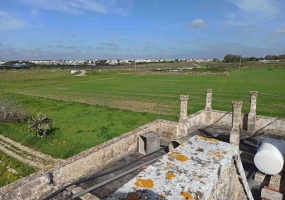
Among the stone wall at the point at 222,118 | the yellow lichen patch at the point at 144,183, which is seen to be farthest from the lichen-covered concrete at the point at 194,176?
the stone wall at the point at 222,118

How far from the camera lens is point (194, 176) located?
2.14 m

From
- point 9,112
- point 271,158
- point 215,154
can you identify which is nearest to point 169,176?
point 215,154

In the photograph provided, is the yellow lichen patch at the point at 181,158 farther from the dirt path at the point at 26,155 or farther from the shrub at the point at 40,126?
the shrub at the point at 40,126

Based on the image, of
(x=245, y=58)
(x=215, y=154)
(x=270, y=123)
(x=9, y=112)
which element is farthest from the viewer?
(x=245, y=58)

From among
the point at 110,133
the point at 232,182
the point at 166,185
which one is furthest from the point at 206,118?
the point at 166,185

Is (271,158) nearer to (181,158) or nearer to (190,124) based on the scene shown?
(190,124)

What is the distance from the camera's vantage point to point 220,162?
2.43m

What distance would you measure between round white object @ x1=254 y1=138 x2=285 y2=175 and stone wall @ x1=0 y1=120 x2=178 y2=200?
20.6 feet

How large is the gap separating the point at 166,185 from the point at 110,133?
18112mm

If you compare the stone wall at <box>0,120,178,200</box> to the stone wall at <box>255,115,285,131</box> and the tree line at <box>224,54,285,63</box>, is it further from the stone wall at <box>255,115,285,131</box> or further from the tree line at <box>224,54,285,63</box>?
the tree line at <box>224,54,285,63</box>

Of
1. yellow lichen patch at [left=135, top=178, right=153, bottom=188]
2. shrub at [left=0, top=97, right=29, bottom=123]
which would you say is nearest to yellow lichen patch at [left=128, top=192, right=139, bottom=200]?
yellow lichen patch at [left=135, top=178, right=153, bottom=188]

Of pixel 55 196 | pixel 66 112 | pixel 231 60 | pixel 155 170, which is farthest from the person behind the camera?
pixel 231 60

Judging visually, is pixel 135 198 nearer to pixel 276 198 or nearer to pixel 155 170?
pixel 155 170

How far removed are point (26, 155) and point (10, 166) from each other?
1.79m
